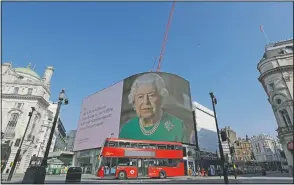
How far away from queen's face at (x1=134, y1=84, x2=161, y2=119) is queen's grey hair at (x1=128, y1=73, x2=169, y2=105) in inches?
32.5

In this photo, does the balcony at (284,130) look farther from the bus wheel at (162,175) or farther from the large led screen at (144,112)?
the large led screen at (144,112)

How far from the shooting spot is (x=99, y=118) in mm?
45781

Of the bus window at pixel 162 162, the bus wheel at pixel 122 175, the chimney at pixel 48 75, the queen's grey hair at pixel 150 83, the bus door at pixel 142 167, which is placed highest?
the chimney at pixel 48 75

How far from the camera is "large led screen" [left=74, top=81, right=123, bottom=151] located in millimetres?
41688

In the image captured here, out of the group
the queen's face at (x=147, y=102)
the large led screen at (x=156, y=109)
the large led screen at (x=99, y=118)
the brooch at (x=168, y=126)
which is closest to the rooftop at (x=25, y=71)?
the large led screen at (x=99, y=118)

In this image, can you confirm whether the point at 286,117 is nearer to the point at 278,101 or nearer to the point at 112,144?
the point at 278,101

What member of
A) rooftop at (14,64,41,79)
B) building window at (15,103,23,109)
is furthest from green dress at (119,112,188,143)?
rooftop at (14,64,41,79)

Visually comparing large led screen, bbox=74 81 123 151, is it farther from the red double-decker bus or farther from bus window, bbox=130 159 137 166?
bus window, bbox=130 159 137 166

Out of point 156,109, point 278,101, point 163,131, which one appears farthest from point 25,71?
point 278,101

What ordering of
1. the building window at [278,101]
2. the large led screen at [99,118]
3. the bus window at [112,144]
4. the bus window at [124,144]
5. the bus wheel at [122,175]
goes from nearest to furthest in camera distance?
the building window at [278,101], the bus wheel at [122,175], the bus window at [112,144], the bus window at [124,144], the large led screen at [99,118]

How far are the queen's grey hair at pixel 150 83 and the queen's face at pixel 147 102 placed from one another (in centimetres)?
83

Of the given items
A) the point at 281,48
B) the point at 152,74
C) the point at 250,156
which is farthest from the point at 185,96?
the point at 250,156

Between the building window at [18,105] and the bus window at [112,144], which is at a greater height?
the building window at [18,105]

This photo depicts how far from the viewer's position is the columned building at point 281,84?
11.5 feet
